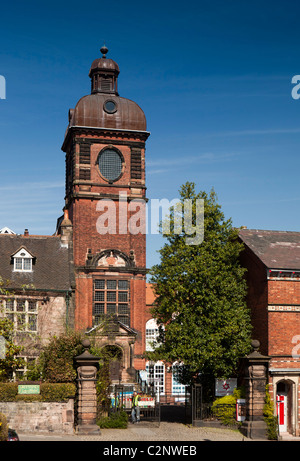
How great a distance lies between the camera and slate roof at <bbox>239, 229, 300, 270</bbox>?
36.3m

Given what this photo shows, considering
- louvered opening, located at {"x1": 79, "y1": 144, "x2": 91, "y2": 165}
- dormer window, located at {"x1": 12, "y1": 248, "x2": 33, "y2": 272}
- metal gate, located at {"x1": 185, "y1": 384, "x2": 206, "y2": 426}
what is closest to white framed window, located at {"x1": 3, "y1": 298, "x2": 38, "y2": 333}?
dormer window, located at {"x1": 12, "y1": 248, "x2": 33, "y2": 272}

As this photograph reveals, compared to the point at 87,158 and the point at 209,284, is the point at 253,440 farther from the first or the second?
the point at 87,158

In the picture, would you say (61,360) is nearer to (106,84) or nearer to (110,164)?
(110,164)

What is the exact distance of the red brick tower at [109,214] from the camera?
4612 centimetres

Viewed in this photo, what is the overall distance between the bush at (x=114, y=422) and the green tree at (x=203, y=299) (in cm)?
490

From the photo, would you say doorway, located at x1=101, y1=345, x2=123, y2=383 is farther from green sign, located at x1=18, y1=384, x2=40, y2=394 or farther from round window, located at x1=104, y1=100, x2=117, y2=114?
round window, located at x1=104, y1=100, x2=117, y2=114

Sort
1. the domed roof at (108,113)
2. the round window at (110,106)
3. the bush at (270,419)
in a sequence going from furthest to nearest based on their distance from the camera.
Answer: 1. the round window at (110,106)
2. the domed roof at (108,113)
3. the bush at (270,419)

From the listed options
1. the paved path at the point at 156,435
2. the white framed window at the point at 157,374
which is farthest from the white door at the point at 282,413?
the white framed window at the point at 157,374

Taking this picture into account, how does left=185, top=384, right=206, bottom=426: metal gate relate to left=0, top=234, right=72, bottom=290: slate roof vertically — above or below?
below

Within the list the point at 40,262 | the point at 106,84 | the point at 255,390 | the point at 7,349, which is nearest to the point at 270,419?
the point at 255,390

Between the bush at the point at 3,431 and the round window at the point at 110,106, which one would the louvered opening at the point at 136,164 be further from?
the bush at the point at 3,431

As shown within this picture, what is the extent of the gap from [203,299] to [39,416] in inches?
441

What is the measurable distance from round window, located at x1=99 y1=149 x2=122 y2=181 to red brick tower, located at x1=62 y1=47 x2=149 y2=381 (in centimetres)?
7

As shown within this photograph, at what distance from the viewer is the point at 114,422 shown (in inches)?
1205
